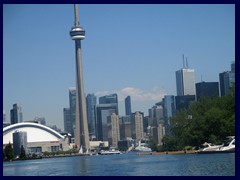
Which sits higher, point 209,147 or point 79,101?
point 79,101

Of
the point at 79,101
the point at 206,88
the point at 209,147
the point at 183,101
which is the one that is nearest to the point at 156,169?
the point at 209,147

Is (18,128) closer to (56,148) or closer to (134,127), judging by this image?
(56,148)

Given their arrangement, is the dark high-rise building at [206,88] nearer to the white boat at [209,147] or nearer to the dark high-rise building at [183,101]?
the dark high-rise building at [183,101]

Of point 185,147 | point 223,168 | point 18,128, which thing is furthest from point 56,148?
point 223,168

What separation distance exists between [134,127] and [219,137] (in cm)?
4617

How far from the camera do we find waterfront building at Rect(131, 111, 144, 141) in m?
68.7

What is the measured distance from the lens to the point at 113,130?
238 feet

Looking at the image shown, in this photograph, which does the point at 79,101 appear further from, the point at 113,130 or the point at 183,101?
the point at 113,130

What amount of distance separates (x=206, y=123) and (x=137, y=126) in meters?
43.9

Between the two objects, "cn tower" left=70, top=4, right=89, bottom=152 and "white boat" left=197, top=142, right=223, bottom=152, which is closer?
"white boat" left=197, top=142, right=223, bottom=152

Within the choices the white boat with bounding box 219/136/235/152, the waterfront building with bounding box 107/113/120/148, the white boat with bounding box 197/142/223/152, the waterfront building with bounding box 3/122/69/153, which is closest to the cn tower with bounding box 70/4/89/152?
the waterfront building with bounding box 3/122/69/153

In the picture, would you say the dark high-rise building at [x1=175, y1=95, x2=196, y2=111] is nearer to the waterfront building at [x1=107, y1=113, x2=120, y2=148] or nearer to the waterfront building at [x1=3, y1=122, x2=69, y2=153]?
the waterfront building at [x1=3, y1=122, x2=69, y2=153]

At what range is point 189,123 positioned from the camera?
87.0 feet

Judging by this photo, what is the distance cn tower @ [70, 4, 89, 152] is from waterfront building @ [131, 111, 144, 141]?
954 cm
